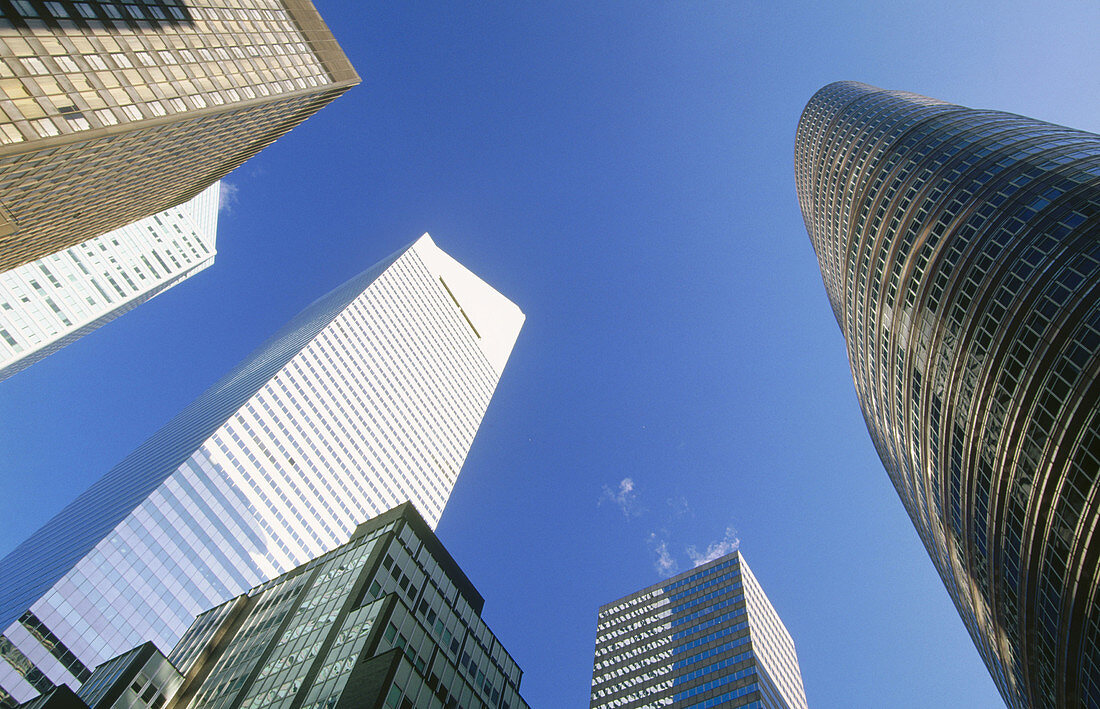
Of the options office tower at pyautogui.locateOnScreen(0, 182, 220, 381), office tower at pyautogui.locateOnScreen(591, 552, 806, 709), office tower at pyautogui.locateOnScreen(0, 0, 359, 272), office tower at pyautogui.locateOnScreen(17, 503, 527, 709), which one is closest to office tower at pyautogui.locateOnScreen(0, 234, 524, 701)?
office tower at pyautogui.locateOnScreen(17, 503, 527, 709)

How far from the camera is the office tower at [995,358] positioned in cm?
4409

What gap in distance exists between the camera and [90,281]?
136 meters

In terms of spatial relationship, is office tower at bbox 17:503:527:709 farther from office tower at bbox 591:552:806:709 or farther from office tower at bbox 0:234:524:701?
office tower at bbox 591:552:806:709

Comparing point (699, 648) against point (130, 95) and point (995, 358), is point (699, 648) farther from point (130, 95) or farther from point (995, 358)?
point (130, 95)

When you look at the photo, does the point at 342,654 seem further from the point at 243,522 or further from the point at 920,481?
the point at 920,481

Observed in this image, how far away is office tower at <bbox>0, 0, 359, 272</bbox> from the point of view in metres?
43.8

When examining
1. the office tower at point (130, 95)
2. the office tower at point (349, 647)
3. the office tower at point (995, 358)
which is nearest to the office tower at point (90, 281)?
the office tower at point (130, 95)

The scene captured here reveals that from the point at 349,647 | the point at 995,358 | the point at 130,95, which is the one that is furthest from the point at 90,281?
the point at 995,358

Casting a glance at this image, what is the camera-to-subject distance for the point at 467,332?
180 m

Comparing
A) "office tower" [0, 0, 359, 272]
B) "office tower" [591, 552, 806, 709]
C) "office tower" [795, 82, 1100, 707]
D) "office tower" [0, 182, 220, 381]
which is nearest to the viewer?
"office tower" [0, 0, 359, 272]

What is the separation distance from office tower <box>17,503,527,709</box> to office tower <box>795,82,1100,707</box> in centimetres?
4393

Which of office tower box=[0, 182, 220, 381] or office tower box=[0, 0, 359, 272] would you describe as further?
office tower box=[0, 182, 220, 381]

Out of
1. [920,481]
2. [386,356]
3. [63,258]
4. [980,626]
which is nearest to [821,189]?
[920,481]

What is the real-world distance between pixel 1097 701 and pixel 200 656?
70.7 meters
